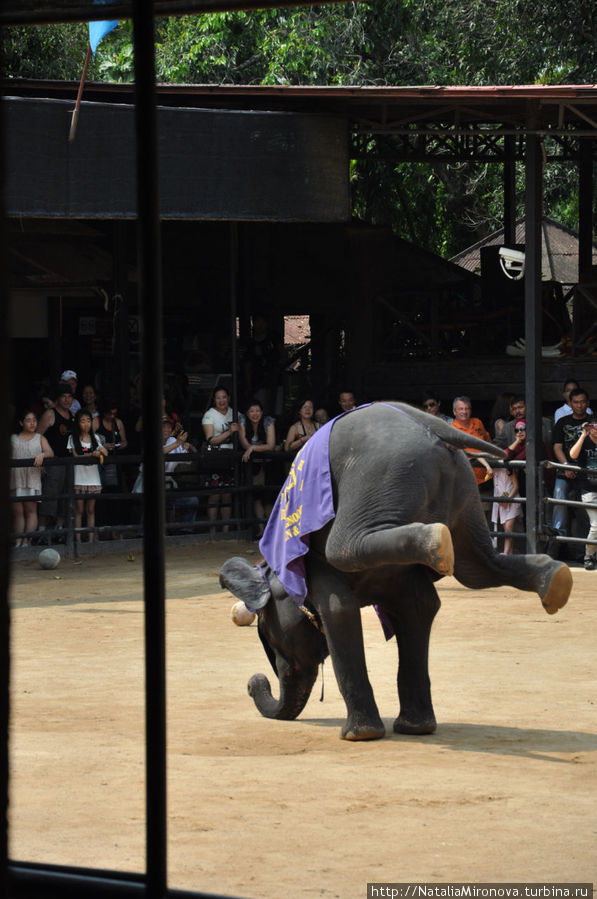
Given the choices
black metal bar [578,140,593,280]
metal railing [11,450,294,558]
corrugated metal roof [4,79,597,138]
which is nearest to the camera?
corrugated metal roof [4,79,597,138]

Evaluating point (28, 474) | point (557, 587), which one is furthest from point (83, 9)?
point (28, 474)

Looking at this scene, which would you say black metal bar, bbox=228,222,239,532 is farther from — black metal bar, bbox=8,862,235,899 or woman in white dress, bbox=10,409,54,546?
black metal bar, bbox=8,862,235,899

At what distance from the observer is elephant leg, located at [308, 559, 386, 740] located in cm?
636

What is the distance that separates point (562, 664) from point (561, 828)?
3.89 m

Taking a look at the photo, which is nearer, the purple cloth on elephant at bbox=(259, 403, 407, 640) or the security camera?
the purple cloth on elephant at bbox=(259, 403, 407, 640)

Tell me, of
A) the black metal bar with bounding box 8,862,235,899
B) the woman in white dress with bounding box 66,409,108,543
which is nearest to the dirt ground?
the black metal bar with bounding box 8,862,235,899

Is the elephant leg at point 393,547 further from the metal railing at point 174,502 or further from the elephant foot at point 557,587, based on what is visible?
the metal railing at point 174,502

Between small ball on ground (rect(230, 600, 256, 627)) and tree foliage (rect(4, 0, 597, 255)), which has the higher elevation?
tree foliage (rect(4, 0, 597, 255))

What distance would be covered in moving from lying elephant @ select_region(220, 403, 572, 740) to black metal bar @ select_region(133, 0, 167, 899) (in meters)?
3.95

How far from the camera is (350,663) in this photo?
251 inches

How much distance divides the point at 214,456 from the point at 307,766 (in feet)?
28.8

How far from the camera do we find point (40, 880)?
2125 mm

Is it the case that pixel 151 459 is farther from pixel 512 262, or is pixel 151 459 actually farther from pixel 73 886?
pixel 512 262

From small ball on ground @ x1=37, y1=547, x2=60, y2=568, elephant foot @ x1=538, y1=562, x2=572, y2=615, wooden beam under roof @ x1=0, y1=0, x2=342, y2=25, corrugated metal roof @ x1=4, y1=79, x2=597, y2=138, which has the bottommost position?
small ball on ground @ x1=37, y1=547, x2=60, y2=568
